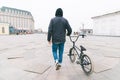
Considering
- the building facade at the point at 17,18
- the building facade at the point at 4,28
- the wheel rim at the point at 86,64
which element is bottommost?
the wheel rim at the point at 86,64

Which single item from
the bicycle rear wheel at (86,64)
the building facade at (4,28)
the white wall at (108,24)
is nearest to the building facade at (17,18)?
the building facade at (4,28)

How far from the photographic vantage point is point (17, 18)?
102 metres

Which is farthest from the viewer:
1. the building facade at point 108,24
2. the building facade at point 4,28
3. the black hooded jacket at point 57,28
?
the building facade at point 4,28

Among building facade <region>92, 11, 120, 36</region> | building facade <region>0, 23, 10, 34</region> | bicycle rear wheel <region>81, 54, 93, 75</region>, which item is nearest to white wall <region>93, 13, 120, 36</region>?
building facade <region>92, 11, 120, 36</region>

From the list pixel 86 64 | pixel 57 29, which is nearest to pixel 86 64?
pixel 86 64

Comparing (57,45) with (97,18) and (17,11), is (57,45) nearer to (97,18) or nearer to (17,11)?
(97,18)

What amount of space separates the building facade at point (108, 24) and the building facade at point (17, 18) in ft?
165

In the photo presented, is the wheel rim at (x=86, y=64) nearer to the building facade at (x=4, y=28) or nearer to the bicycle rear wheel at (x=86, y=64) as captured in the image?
the bicycle rear wheel at (x=86, y=64)

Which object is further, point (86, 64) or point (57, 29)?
point (57, 29)

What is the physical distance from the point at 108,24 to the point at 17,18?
73.1m

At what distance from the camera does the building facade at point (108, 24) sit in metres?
43.7

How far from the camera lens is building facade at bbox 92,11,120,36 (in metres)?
43.7

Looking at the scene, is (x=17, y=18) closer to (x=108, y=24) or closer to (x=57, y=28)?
(x=108, y=24)

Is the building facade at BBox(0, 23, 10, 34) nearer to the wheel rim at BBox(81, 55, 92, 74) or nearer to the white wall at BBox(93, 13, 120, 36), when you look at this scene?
the white wall at BBox(93, 13, 120, 36)
